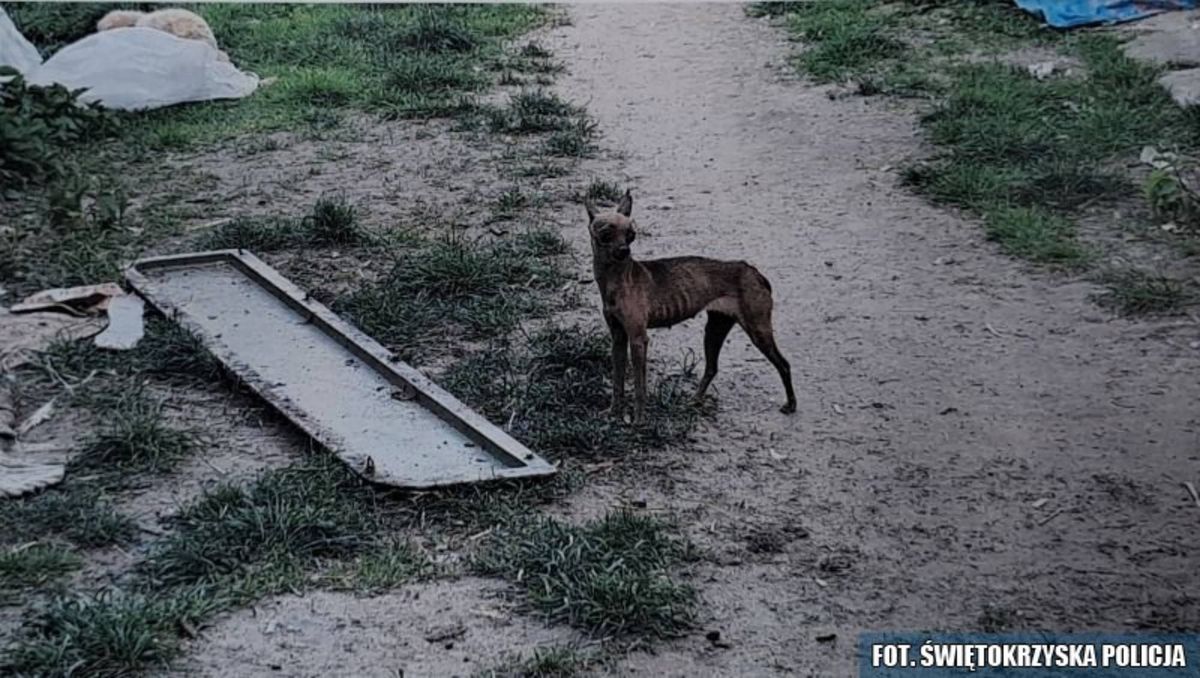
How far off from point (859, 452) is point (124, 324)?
107 inches

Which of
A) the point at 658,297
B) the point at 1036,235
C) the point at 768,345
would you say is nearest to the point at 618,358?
the point at 658,297

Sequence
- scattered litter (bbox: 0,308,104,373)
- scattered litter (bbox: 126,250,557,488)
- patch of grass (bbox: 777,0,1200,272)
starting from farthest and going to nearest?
patch of grass (bbox: 777,0,1200,272), scattered litter (bbox: 0,308,104,373), scattered litter (bbox: 126,250,557,488)

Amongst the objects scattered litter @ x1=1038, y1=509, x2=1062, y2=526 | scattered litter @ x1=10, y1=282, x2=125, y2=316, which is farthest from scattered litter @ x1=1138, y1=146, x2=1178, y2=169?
scattered litter @ x1=10, y1=282, x2=125, y2=316

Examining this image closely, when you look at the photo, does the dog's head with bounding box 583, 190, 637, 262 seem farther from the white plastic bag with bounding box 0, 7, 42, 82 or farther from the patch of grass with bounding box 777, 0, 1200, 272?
the white plastic bag with bounding box 0, 7, 42, 82

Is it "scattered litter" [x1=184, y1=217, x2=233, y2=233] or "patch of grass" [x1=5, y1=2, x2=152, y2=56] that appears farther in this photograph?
"patch of grass" [x1=5, y1=2, x2=152, y2=56]

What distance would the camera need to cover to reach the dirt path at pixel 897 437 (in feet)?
13.8

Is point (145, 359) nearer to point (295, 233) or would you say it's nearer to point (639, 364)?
point (295, 233)

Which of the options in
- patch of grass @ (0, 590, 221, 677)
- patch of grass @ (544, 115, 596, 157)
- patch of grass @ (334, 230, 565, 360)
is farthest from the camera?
patch of grass @ (544, 115, 596, 157)

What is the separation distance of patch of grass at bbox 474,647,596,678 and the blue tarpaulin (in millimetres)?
6967

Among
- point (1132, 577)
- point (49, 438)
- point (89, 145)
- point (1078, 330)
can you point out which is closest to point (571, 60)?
point (89, 145)

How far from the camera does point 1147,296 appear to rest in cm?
616

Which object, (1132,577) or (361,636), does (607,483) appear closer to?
(361,636)

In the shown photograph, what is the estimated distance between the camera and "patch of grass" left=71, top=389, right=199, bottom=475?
4.95 m

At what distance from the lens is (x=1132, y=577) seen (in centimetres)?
431
